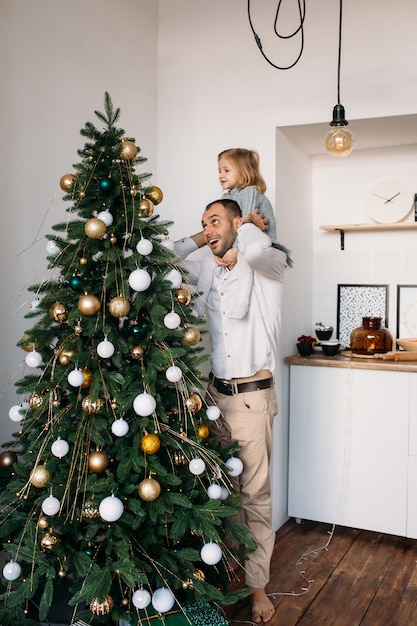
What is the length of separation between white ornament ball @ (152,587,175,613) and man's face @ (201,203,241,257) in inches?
50.3

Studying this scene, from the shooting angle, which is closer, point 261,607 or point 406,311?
point 261,607

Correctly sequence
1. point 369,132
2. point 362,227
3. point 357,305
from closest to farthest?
point 369,132 < point 362,227 < point 357,305

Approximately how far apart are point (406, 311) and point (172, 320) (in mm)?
2133

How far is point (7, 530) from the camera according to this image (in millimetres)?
1849

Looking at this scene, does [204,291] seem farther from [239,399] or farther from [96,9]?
[96,9]

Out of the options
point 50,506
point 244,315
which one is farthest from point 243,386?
point 50,506

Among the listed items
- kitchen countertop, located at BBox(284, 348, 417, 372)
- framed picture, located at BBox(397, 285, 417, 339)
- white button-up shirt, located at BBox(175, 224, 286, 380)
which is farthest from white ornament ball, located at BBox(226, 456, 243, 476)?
framed picture, located at BBox(397, 285, 417, 339)

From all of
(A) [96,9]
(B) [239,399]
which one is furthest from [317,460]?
(A) [96,9]

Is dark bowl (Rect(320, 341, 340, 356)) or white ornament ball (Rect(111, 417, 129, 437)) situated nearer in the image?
white ornament ball (Rect(111, 417, 129, 437))

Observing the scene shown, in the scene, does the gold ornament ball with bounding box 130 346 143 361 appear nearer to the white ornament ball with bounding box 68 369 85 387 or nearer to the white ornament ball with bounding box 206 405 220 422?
the white ornament ball with bounding box 68 369 85 387

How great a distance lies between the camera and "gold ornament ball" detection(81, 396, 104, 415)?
1.84m

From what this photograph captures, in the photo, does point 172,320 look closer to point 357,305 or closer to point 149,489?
point 149,489

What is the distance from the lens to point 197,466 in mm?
1903

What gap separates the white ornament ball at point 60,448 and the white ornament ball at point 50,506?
12 centimetres
